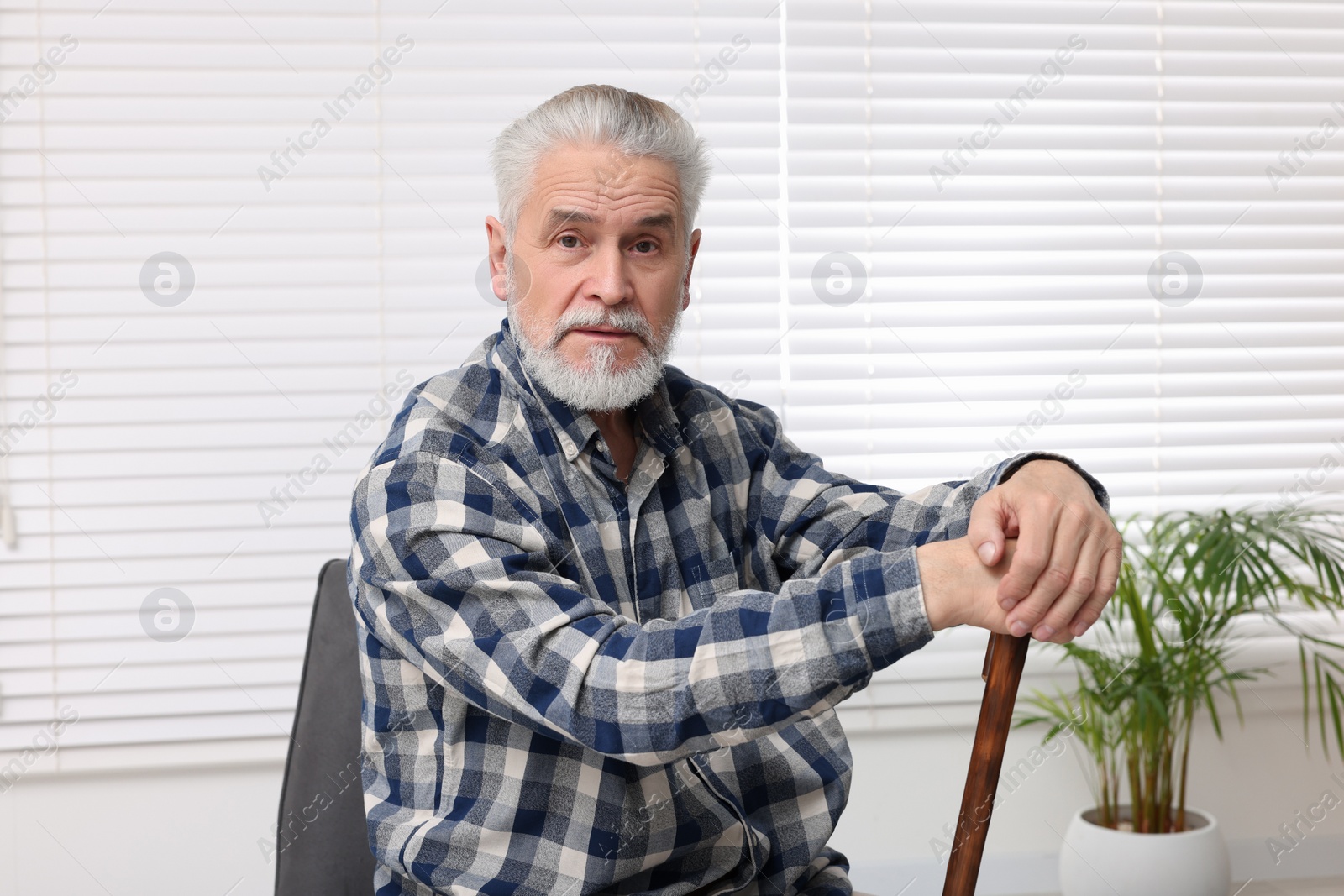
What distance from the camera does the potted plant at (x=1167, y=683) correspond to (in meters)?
2.08

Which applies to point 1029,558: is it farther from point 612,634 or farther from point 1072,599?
point 612,634

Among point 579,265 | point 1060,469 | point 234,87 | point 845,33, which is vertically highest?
point 845,33

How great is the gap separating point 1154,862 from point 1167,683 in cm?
36

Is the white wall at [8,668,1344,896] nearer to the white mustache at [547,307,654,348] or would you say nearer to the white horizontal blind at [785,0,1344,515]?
the white horizontal blind at [785,0,1344,515]

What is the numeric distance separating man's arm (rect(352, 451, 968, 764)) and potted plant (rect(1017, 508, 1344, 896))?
139 cm

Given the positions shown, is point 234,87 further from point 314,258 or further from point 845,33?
point 845,33

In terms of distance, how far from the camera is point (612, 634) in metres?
0.95

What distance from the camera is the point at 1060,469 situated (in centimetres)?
108

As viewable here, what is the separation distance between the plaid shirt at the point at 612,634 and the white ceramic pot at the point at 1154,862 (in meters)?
0.97

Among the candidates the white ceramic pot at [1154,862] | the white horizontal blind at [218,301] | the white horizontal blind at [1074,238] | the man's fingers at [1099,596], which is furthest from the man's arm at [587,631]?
the white ceramic pot at [1154,862]

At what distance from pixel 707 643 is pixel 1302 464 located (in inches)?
80.3

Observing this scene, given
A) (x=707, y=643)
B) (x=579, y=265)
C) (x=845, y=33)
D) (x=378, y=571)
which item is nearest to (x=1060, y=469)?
Result: (x=707, y=643)

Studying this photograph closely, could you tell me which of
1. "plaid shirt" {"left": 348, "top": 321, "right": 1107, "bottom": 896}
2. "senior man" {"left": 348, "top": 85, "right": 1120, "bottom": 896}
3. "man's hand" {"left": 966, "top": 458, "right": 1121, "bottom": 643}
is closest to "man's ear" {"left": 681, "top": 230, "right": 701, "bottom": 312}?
"senior man" {"left": 348, "top": 85, "right": 1120, "bottom": 896}

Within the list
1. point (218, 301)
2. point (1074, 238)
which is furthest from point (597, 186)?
point (1074, 238)
